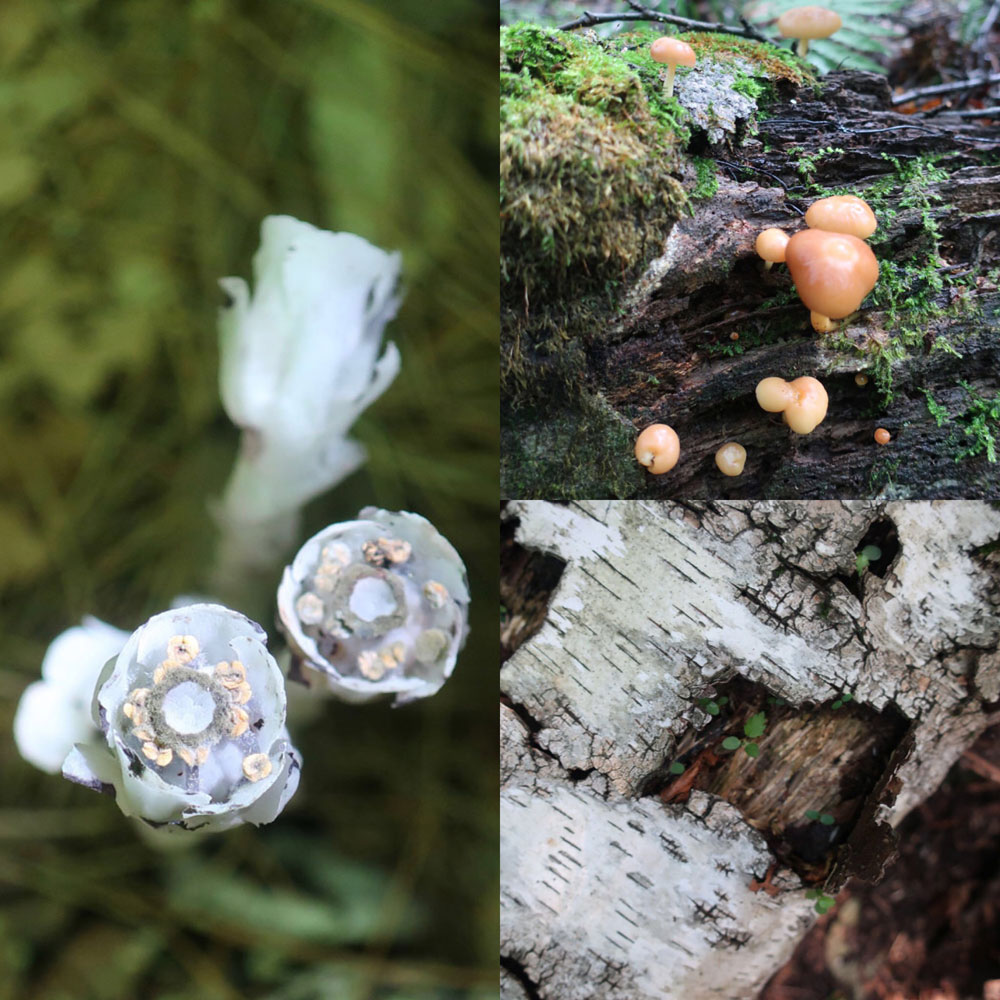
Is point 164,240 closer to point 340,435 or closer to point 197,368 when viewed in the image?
point 197,368

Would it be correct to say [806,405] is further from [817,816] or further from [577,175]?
[817,816]

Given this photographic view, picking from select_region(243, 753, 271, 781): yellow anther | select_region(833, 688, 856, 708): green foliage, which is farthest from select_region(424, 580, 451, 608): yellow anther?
select_region(833, 688, 856, 708): green foliage

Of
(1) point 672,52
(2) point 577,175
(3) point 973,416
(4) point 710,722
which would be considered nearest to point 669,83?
(1) point 672,52

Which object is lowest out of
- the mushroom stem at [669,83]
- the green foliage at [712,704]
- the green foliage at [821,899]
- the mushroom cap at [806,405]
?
the green foliage at [821,899]

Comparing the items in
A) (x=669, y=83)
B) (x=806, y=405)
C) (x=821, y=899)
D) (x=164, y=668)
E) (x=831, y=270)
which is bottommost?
(x=821, y=899)

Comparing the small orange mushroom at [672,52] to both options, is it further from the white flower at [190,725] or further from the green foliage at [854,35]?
the white flower at [190,725]

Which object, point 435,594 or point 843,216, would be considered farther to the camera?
point 435,594

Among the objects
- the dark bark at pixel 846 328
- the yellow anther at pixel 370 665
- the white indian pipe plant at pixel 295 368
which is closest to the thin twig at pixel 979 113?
the dark bark at pixel 846 328
